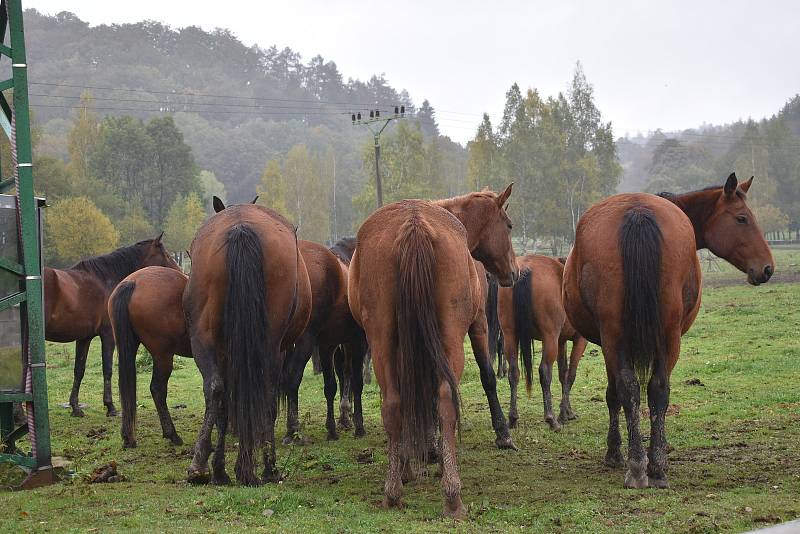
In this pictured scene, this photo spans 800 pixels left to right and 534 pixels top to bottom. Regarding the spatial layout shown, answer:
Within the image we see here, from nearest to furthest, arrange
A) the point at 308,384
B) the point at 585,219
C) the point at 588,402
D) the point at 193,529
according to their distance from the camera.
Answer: the point at 193,529 < the point at 585,219 < the point at 588,402 < the point at 308,384

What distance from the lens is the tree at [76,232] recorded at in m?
40.8

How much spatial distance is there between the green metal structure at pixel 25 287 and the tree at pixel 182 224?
47.7 meters

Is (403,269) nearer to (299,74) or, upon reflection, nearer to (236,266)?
(236,266)

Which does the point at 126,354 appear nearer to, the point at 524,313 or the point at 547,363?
the point at 524,313

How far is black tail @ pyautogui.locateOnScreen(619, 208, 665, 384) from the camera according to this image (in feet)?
19.7

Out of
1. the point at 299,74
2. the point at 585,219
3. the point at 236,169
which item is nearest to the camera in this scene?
the point at 585,219

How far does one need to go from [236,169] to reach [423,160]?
45.3 meters

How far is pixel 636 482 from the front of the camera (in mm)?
6105

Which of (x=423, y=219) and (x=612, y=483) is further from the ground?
(x=423, y=219)

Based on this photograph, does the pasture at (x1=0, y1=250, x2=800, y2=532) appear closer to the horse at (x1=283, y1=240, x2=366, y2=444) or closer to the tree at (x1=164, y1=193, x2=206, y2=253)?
the horse at (x1=283, y1=240, x2=366, y2=444)

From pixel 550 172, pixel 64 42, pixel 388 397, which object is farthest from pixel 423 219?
pixel 64 42

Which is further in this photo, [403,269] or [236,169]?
[236,169]

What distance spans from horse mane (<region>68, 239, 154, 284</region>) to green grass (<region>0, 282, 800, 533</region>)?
A: 2073 millimetres

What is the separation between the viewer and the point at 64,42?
549ft
